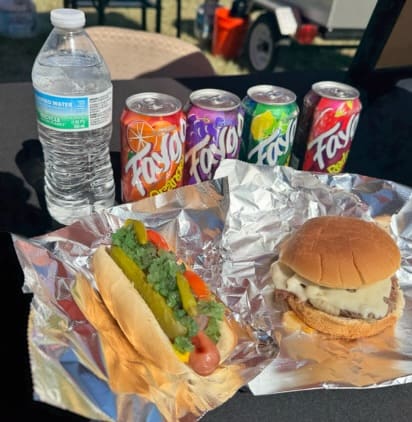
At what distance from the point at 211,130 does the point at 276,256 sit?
0.52 metres

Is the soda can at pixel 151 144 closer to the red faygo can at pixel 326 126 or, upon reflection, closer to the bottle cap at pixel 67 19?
the bottle cap at pixel 67 19

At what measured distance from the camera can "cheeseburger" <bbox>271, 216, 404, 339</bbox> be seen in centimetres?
153

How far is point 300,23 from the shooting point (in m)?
5.26

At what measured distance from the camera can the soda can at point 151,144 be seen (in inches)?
57.9

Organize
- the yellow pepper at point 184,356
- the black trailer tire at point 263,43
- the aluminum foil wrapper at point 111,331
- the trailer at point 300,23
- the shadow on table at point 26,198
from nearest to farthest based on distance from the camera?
the aluminum foil wrapper at point 111,331
the yellow pepper at point 184,356
the shadow on table at point 26,198
the trailer at point 300,23
the black trailer tire at point 263,43

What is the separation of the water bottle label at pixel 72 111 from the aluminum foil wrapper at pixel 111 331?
1.04 ft

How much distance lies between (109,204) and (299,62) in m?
4.62

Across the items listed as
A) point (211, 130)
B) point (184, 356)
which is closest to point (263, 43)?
point (211, 130)

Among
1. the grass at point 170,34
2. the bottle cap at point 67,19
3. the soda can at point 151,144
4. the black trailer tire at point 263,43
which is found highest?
the bottle cap at point 67,19

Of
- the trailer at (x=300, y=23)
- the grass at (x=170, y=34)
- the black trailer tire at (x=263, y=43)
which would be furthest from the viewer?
the black trailer tire at (x=263, y=43)

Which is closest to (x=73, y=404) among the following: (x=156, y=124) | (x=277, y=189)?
(x=156, y=124)

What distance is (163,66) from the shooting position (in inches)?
110

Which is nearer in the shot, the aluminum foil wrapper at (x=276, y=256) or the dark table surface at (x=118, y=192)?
the dark table surface at (x=118, y=192)

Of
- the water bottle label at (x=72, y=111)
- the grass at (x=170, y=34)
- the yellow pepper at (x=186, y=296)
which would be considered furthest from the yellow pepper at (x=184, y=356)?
the grass at (x=170, y=34)
